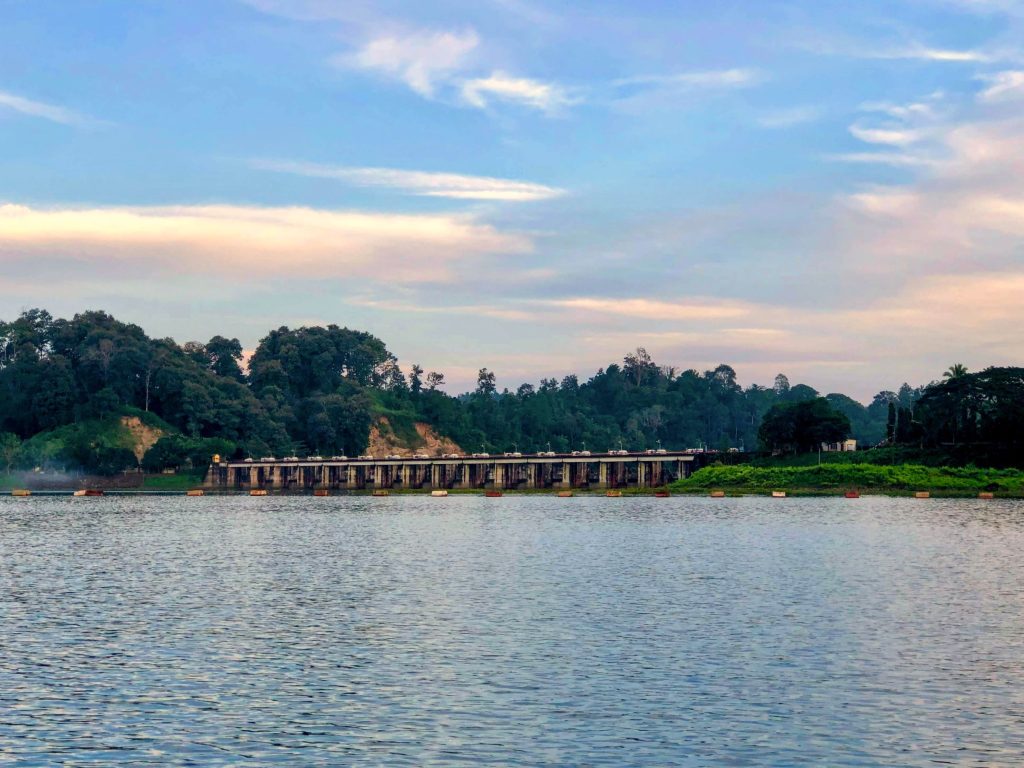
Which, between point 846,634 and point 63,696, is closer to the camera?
point 63,696

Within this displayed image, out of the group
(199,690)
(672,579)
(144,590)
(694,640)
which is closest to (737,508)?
(672,579)

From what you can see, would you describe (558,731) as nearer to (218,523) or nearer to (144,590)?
(144,590)

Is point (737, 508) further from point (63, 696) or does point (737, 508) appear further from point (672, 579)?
point (63, 696)

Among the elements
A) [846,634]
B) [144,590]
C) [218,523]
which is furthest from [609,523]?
[846,634]

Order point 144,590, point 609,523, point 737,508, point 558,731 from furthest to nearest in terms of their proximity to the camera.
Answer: point 737,508
point 609,523
point 144,590
point 558,731


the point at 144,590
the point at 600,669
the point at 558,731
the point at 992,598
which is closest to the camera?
the point at 558,731

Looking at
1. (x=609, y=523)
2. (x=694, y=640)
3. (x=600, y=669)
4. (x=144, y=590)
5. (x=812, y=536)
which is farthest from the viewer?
(x=609, y=523)

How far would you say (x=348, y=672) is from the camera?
46.1 meters

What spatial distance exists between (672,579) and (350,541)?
51.7 meters

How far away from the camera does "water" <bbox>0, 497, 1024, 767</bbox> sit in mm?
34781

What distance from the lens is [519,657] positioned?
4862 centimetres

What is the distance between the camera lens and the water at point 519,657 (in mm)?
34781

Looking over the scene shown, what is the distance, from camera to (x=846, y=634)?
2138 inches

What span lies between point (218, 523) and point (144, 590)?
285ft
